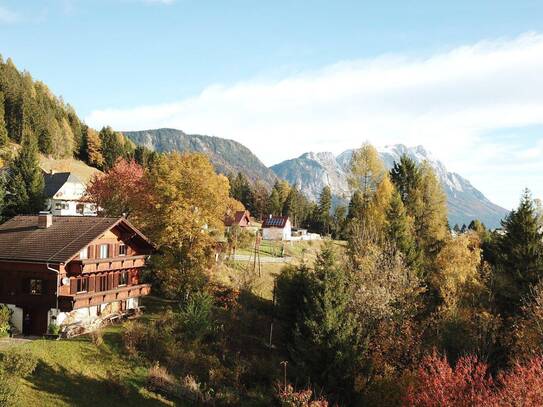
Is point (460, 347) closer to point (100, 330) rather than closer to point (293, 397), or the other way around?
point (293, 397)

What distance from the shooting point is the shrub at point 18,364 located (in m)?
24.7

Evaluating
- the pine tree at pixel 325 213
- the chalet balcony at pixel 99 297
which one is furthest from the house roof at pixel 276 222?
the chalet balcony at pixel 99 297

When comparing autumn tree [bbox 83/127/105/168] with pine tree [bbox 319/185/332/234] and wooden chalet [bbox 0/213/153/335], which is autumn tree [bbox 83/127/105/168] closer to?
pine tree [bbox 319/185/332/234]

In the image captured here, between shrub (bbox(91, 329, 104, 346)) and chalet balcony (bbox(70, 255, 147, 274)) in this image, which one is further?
chalet balcony (bbox(70, 255, 147, 274))

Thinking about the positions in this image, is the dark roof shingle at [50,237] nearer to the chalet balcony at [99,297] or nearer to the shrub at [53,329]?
the chalet balcony at [99,297]

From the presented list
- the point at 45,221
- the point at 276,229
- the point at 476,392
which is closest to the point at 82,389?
the point at 45,221

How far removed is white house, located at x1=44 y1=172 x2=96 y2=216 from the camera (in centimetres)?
7925

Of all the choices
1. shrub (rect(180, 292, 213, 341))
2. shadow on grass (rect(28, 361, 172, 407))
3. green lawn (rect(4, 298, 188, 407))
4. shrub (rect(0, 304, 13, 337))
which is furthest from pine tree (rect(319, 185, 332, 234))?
shadow on grass (rect(28, 361, 172, 407))

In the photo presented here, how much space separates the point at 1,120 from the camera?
10812cm

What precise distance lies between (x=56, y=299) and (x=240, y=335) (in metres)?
16.3

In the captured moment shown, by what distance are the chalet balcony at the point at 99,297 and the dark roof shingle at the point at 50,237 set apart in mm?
3092

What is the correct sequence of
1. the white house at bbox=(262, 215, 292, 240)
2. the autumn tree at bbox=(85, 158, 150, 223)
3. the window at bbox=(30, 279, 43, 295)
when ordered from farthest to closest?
1. the white house at bbox=(262, 215, 292, 240)
2. the autumn tree at bbox=(85, 158, 150, 223)
3. the window at bbox=(30, 279, 43, 295)

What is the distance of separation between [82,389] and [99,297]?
30.3 feet

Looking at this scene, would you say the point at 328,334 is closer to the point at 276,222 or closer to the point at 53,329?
the point at 53,329
